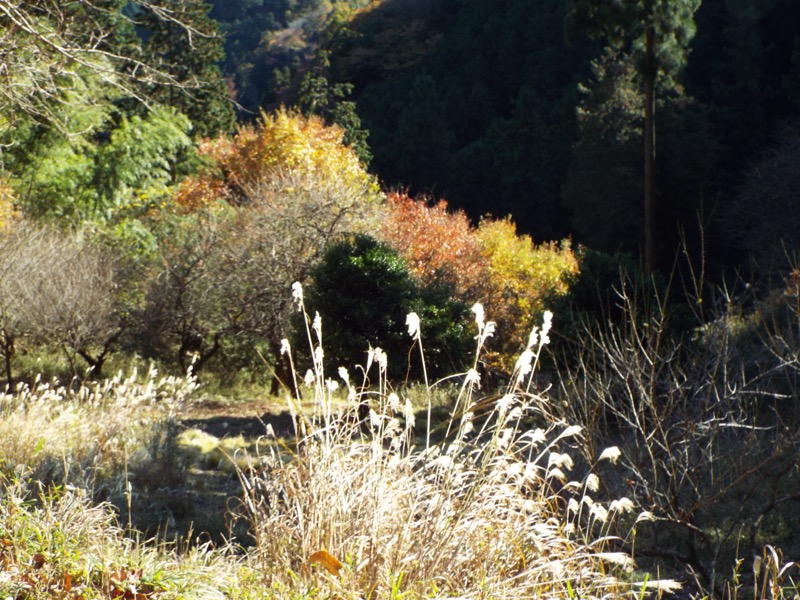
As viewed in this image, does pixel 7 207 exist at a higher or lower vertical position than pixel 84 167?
lower

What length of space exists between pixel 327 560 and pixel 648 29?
1973cm

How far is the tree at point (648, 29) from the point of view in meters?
19.8

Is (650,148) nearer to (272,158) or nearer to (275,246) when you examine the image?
(272,158)

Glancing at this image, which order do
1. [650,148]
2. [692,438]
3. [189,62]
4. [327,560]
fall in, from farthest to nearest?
[189,62] → [650,148] → [692,438] → [327,560]

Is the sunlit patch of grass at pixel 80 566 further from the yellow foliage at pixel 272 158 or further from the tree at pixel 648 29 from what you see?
the yellow foliage at pixel 272 158

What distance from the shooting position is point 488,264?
Result: 20.3 m

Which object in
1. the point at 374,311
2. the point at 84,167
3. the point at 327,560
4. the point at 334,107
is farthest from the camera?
the point at 334,107

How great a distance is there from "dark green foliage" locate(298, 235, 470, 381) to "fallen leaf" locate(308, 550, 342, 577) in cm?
811

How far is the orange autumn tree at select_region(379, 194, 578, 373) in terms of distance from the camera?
52.1ft

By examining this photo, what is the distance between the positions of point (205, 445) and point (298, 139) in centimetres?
1645

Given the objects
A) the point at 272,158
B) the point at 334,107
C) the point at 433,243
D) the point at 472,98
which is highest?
the point at 472,98

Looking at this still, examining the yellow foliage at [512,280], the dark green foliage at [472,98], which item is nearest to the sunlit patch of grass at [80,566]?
the yellow foliage at [512,280]

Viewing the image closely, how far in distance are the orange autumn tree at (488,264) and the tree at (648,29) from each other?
3.20 metres

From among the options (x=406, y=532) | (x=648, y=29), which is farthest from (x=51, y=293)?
(x=648, y=29)
